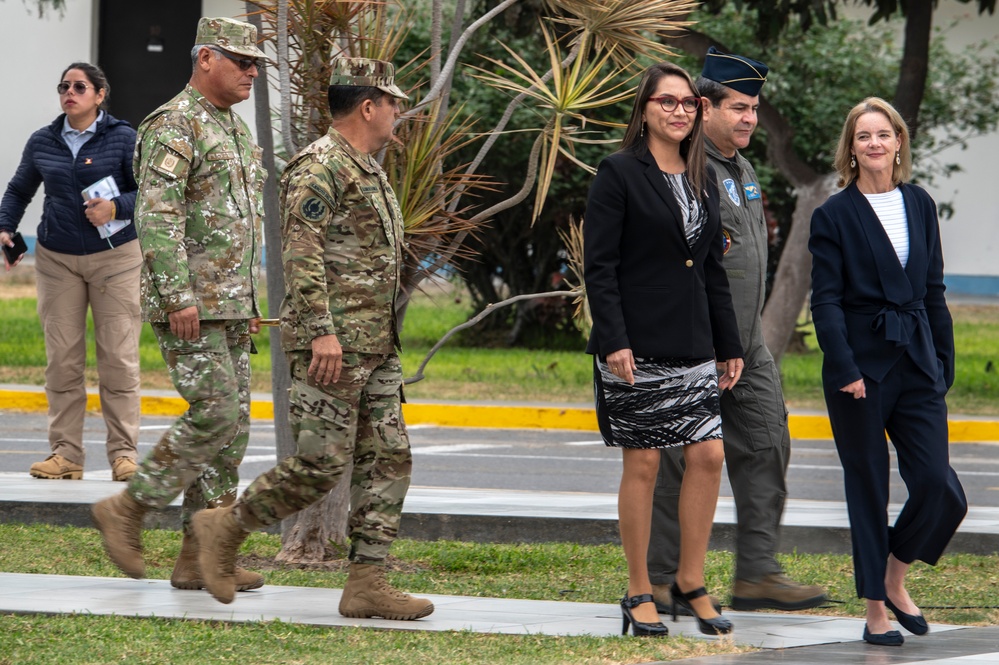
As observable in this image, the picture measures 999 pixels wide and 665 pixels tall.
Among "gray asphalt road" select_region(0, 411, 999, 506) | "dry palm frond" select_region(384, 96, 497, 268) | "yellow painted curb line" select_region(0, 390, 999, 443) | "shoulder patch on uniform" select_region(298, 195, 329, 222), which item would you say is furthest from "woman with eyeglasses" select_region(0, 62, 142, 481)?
"yellow painted curb line" select_region(0, 390, 999, 443)

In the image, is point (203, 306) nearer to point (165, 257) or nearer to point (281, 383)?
point (165, 257)

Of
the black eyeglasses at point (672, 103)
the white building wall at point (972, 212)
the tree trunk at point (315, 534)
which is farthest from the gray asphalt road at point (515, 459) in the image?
the white building wall at point (972, 212)

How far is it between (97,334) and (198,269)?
320cm

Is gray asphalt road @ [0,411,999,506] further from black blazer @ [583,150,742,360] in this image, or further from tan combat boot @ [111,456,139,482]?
black blazer @ [583,150,742,360]

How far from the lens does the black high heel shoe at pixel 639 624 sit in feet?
16.3

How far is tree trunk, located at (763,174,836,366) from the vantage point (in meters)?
14.0

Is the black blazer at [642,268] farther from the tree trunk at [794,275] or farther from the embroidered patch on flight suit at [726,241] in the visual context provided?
the tree trunk at [794,275]

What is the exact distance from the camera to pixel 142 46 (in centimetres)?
2822

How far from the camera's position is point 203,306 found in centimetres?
549

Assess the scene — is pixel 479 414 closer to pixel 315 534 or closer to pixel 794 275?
pixel 794 275

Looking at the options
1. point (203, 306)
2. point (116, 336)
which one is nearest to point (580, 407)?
point (116, 336)

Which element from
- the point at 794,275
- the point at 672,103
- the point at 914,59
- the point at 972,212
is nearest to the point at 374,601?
the point at 672,103

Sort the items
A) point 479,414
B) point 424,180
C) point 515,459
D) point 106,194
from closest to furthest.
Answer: point 424,180 < point 106,194 < point 515,459 < point 479,414

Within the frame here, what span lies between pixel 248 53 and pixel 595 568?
8.62 ft
